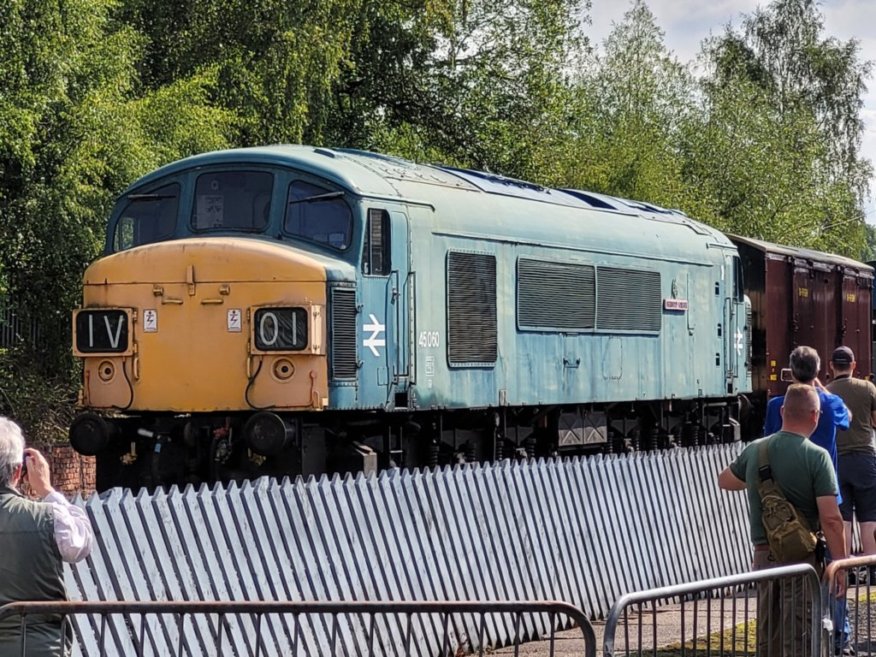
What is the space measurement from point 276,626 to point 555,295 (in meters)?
9.21

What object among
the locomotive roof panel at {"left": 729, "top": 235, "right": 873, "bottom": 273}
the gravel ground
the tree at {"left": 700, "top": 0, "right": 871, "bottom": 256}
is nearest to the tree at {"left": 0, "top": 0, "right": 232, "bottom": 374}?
the locomotive roof panel at {"left": 729, "top": 235, "right": 873, "bottom": 273}

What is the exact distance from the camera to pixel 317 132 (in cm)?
3039

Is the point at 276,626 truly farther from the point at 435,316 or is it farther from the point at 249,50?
the point at 249,50

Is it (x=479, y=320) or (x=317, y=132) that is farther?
(x=317, y=132)

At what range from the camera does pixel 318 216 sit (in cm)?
1501

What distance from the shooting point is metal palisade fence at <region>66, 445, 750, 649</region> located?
28.5 feet

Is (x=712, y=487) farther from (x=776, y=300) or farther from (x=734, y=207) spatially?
(x=734, y=207)

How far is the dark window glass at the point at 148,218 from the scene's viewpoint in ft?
51.9

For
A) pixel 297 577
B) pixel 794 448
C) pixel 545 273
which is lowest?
pixel 297 577

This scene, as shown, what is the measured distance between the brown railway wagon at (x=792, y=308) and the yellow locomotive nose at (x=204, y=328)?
13179 mm

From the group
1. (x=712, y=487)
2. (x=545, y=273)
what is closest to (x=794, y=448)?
(x=712, y=487)

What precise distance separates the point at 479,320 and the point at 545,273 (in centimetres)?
148

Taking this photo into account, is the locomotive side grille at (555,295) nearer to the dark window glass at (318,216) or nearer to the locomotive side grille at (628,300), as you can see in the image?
the locomotive side grille at (628,300)

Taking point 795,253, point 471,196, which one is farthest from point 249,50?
point 471,196
